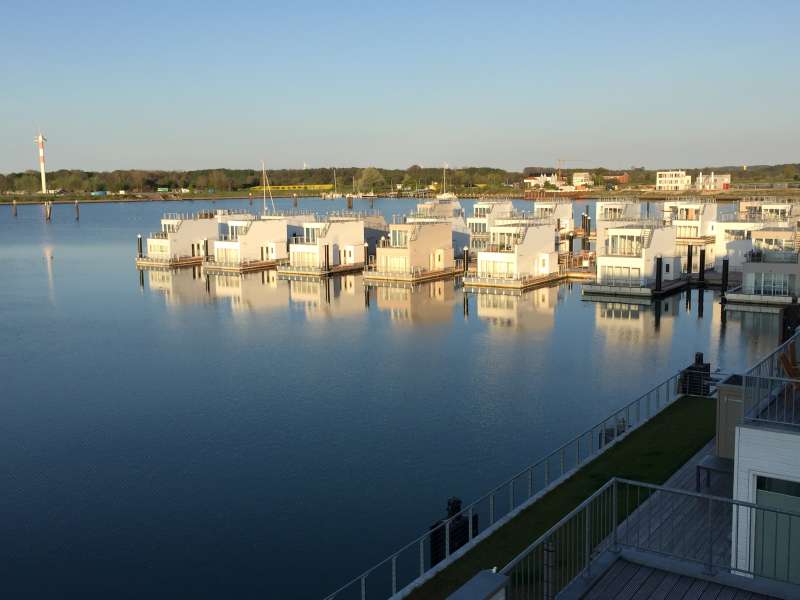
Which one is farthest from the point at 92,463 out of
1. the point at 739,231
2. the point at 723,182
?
the point at 723,182

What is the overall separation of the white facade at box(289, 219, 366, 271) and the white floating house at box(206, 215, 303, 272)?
1.73 m

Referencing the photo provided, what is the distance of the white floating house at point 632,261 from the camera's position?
36.3 m

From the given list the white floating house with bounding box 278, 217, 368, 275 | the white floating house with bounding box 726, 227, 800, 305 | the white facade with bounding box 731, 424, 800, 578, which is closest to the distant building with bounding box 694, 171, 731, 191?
the white floating house with bounding box 278, 217, 368, 275

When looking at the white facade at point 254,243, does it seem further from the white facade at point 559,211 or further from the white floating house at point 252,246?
the white facade at point 559,211

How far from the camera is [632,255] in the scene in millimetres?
36719

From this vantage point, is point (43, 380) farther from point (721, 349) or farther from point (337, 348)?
point (721, 349)

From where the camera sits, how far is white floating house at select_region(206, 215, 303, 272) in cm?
4816

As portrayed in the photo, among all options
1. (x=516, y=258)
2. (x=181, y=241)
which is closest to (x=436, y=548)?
(x=516, y=258)

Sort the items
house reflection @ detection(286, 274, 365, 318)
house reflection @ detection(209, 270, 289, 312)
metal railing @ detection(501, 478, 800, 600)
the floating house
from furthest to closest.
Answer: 1. the floating house
2. house reflection @ detection(209, 270, 289, 312)
3. house reflection @ detection(286, 274, 365, 318)
4. metal railing @ detection(501, 478, 800, 600)

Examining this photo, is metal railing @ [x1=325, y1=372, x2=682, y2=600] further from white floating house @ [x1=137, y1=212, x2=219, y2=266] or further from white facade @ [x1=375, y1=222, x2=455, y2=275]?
white floating house @ [x1=137, y1=212, x2=219, y2=266]

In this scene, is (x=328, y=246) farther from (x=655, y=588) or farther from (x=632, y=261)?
(x=655, y=588)

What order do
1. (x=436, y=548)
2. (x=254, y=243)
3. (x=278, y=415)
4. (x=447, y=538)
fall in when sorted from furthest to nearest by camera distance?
(x=254, y=243) < (x=278, y=415) < (x=436, y=548) < (x=447, y=538)

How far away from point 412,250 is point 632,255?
11734 mm

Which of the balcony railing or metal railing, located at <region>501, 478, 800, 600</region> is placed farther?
the balcony railing
